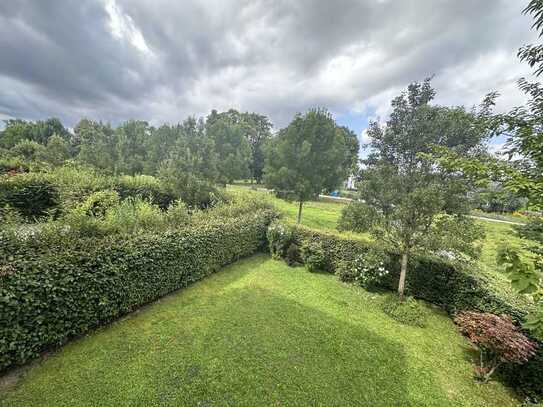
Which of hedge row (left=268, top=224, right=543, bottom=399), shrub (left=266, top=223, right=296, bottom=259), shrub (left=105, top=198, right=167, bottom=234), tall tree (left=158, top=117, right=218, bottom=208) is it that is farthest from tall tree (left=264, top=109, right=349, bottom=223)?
shrub (left=105, top=198, right=167, bottom=234)

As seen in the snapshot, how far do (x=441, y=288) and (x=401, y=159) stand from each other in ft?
11.9

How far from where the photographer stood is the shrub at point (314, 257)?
758cm

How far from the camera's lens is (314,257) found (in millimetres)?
7574

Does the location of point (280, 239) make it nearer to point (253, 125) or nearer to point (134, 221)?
point (134, 221)

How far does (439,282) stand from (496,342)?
7.89 ft

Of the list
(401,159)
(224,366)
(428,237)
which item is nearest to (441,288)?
(428,237)

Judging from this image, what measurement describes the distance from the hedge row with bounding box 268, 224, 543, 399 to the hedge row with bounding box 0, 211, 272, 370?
3.86 metres

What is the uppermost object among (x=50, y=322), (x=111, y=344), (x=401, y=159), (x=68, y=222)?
(x=401, y=159)

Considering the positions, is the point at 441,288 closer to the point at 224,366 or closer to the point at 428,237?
the point at 428,237

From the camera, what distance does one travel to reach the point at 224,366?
3533 millimetres

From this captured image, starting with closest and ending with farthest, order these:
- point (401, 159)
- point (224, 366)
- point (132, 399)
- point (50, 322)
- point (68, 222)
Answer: point (132, 399) < point (50, 322) < point (224, 366) < point (68, 222) < point (401, 159)

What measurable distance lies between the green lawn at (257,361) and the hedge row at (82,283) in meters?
0.38

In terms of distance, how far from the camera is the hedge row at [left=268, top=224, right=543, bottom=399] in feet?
11.9

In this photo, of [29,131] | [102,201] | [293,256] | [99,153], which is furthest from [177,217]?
[29,131]
